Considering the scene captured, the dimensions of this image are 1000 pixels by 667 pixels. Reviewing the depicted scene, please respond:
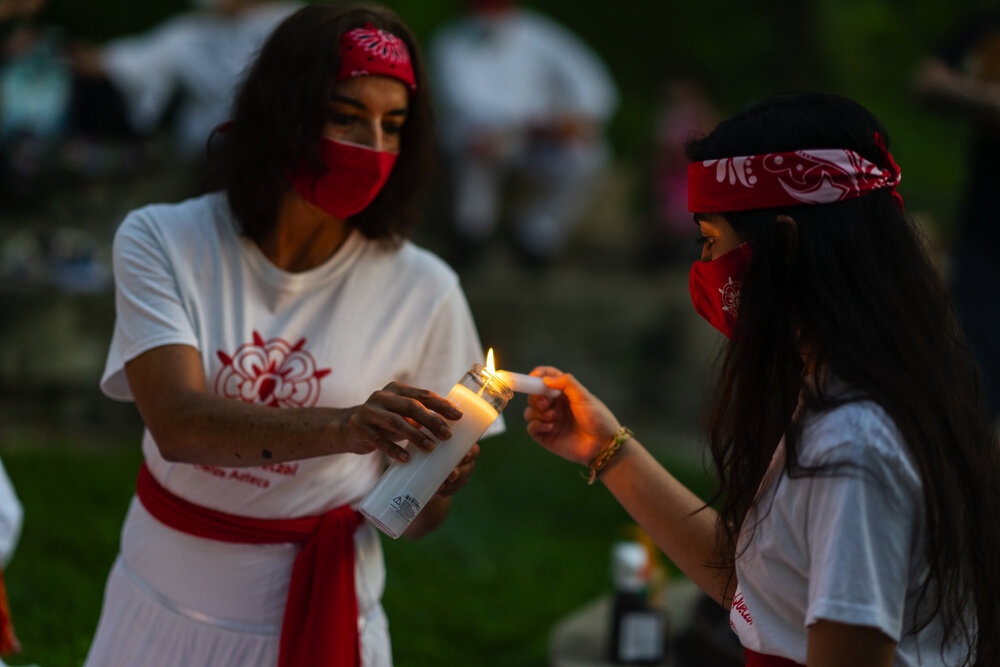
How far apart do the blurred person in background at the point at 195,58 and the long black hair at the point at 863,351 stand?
611 cm

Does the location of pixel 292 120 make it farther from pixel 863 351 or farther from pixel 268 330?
pixel 863 351

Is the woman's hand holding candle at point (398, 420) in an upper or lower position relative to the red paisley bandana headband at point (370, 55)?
lower

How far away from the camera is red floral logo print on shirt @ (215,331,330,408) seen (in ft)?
7.64

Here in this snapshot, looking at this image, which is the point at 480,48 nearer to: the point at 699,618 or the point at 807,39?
the point at 807,39

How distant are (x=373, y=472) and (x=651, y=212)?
24.2ft

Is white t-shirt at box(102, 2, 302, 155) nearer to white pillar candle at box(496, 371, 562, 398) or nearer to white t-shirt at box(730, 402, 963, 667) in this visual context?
white pillar candle at box(496, 371, 562, 398)

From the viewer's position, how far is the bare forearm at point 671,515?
2.17 metres

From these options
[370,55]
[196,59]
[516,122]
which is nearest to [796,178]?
[370,55]

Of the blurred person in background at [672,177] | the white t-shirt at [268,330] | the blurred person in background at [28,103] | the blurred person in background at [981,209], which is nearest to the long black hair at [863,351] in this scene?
the white t-shirt at [268,330]

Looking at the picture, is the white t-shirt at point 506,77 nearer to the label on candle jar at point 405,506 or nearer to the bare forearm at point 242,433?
the bare forearm at point 242,433

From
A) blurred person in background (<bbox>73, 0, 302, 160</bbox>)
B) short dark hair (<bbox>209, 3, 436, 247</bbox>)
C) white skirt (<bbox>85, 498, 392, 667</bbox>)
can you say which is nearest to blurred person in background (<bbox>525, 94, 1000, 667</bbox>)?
short dark hair (<bbox>209, 3, 436, 247</bbox>)

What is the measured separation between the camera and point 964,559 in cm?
175

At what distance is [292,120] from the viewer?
2396 mm

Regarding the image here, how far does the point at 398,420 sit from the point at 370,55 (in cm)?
93
